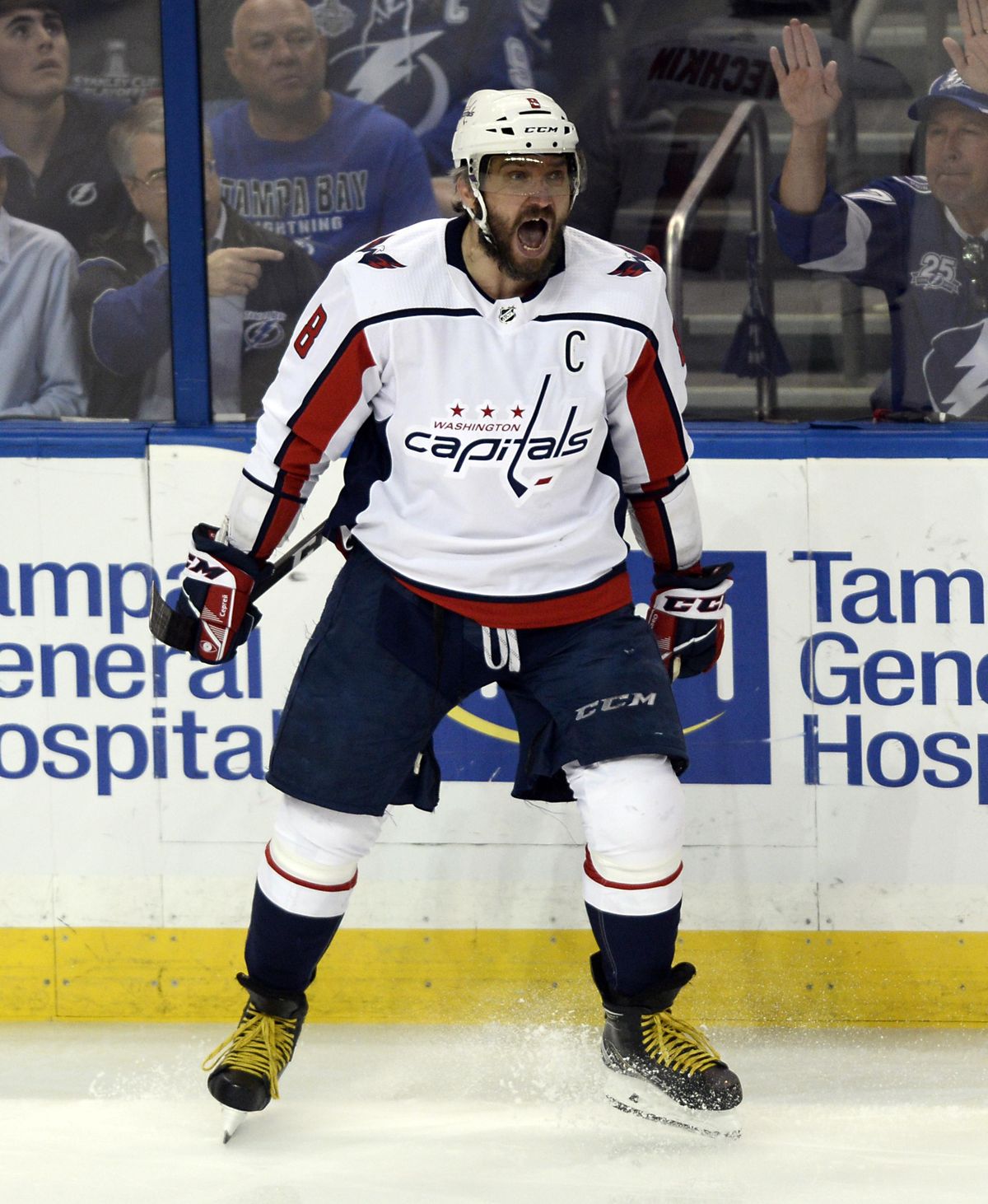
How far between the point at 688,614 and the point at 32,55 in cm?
157

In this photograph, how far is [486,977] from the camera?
2906 millimetres

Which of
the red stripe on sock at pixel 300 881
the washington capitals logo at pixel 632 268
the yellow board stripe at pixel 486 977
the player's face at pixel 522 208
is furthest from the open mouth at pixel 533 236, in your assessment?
the yellow board stripe at pixel 486 977

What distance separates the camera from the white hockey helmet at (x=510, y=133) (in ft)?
7.18

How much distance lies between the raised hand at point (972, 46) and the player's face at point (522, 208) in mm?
1031

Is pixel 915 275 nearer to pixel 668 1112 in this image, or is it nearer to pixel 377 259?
pixel 377 259

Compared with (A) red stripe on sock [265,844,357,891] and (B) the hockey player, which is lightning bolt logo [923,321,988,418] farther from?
(A) red stripe on sock [265,844,357,891]

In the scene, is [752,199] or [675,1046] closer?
[675,1046]

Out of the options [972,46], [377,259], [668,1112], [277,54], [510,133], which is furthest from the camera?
[277,54]

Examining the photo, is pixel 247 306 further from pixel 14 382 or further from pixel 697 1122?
pixel 697 1122

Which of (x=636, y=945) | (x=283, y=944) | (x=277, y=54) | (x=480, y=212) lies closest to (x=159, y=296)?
(x=277, y=54)

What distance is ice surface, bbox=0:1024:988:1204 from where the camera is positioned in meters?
2.28

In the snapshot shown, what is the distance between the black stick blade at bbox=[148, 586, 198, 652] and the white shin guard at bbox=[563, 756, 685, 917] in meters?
0.55

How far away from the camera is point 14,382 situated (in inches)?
121

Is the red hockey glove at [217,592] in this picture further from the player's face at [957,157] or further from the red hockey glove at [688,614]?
the player's face at [957,157]
